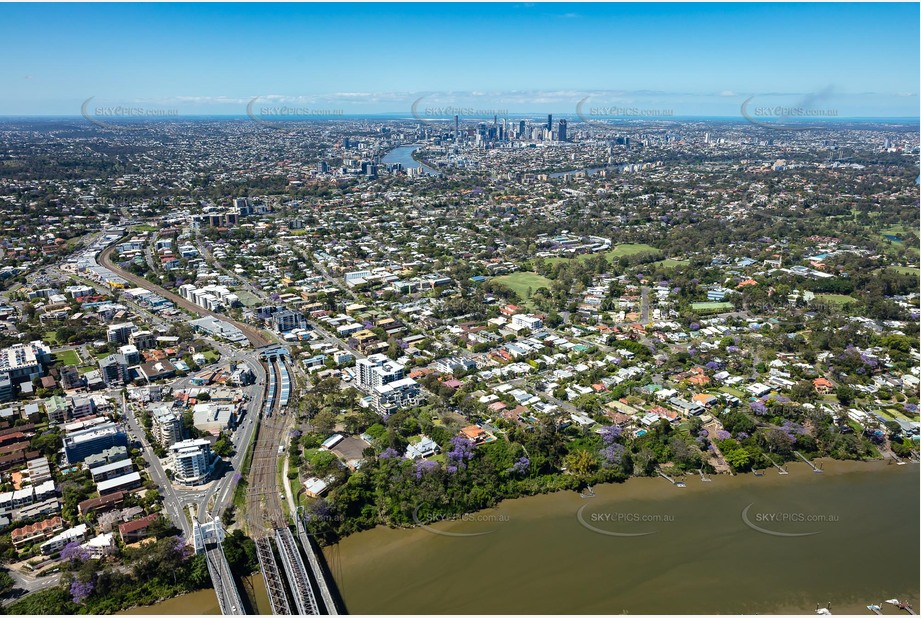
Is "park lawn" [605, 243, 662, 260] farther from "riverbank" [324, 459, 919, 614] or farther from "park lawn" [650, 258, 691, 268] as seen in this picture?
"riverbank" [324, 459, 919, 614]

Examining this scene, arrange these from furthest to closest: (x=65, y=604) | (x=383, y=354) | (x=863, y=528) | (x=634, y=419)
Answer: (x=383, y=354), (x=634, y=419), (x=863, y=528), (x=65, y=604)

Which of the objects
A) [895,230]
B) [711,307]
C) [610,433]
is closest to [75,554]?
[610,433]

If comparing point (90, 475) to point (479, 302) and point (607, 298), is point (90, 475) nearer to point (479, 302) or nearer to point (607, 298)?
point (479, 302)

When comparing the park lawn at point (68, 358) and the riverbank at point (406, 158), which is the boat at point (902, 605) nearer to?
the park lawn at point (68, 358)

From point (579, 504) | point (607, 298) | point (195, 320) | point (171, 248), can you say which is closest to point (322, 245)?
point (171, 248)

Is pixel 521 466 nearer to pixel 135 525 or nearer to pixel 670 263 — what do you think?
pixel 135 525

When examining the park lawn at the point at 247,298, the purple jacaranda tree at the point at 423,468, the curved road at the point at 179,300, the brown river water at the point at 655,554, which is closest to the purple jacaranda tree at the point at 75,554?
Result: the brown river water at the point at 655,554
